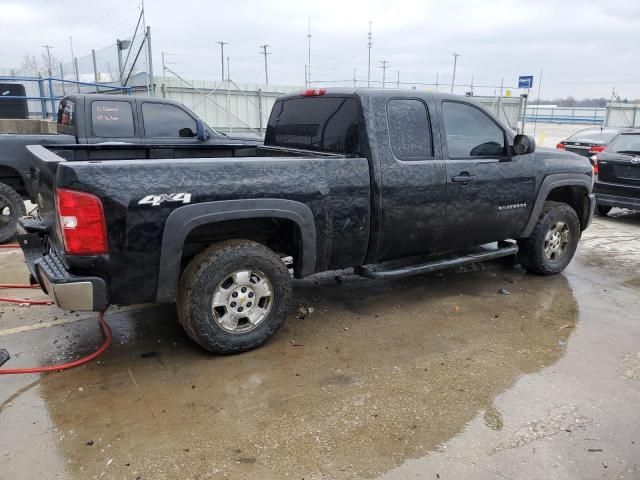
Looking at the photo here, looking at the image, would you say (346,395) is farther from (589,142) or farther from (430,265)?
(589,142)

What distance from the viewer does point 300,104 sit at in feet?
16.4

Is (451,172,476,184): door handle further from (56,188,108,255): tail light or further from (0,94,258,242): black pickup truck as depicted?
(0,94,258,242): black pickup truck

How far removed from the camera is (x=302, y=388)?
138 inches

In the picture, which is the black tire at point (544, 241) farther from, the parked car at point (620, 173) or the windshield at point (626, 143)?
the windshield at point (626, 143)

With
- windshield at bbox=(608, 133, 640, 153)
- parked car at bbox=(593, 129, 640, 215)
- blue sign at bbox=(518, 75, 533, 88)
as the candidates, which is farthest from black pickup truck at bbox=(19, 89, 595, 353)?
blue sign at bbox=(518, 75, 533, 88)

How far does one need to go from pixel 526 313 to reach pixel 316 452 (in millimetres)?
2886

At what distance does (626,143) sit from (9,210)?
9757mm

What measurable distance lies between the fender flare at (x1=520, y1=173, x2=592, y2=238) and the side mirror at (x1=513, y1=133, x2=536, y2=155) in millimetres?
535

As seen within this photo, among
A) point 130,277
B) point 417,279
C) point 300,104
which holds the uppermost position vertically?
point 300,104

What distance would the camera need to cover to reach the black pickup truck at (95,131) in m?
6.71

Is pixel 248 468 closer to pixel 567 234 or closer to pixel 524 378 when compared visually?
pixel 524 378

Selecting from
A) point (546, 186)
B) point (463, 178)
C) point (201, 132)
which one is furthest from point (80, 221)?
point (201, 132)

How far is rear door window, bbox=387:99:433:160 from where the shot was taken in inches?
174

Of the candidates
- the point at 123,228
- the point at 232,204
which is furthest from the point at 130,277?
the point at 232,204
